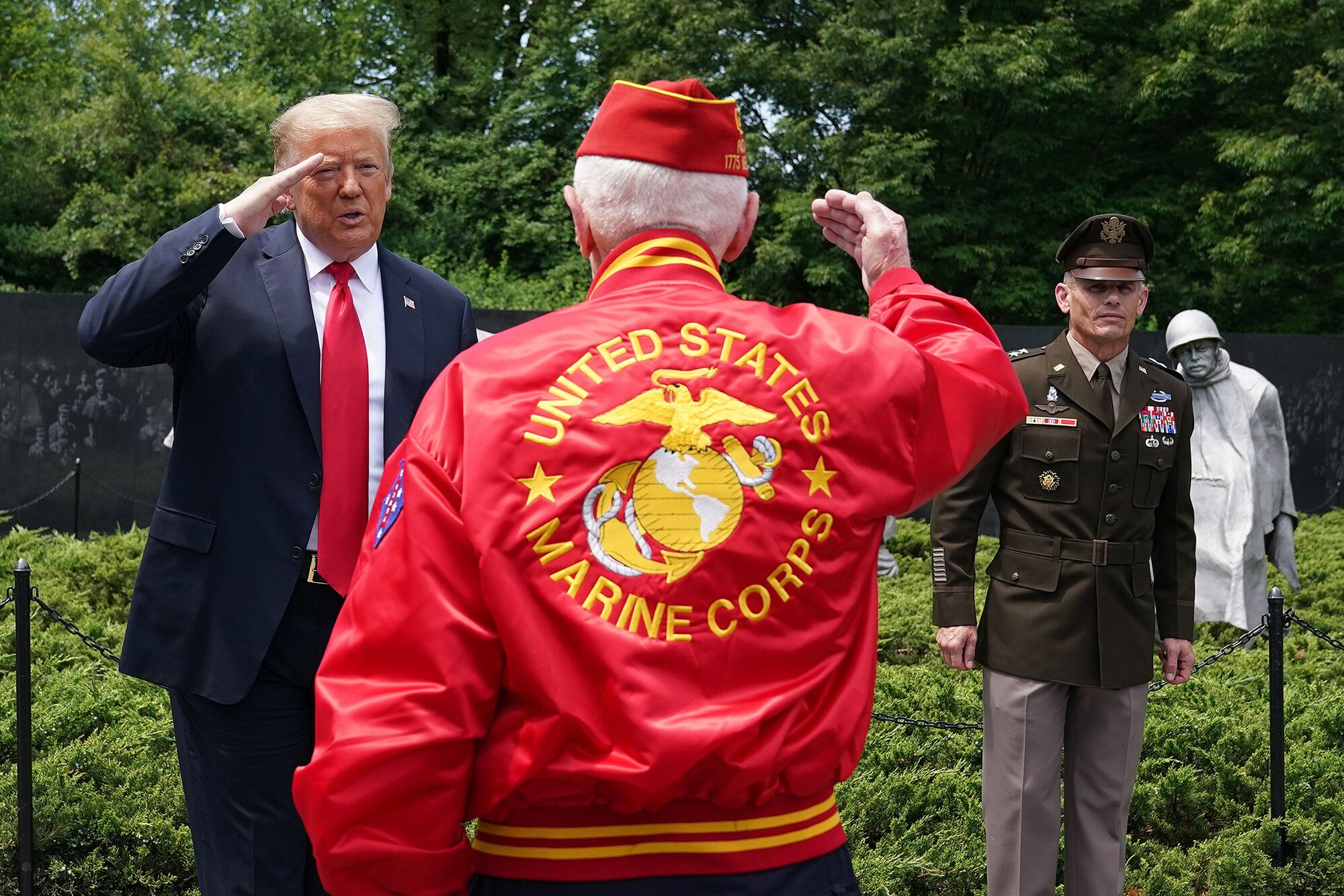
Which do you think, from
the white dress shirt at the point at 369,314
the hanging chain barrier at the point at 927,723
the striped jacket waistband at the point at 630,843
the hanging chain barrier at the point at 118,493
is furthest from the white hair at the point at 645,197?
the hanging chain barrier at the point at 118,493

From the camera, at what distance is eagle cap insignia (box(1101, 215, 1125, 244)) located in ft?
13.8

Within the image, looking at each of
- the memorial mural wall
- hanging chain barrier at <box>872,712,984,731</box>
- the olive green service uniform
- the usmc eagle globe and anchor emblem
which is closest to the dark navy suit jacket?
the usmc eagle globe and anchor emblem

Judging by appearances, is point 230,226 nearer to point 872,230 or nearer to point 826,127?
point 872,230

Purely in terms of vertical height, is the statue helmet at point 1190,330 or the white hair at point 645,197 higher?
the statue helmet at point 1190,330

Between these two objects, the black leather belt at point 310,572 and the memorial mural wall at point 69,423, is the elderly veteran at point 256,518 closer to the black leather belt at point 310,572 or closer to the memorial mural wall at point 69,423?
the black leather belt at point 310,572

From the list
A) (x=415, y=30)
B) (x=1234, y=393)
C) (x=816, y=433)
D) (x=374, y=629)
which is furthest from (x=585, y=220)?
(x=415, y=30)

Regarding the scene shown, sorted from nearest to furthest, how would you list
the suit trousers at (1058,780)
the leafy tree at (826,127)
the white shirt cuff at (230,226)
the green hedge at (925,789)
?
the white shirt cuff at (230,226)
the suit trousers at (1058,780)
the green hedge at (925,789)
the leafy tree at (826,127)

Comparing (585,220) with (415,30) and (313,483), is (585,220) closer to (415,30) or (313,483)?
(313,483)

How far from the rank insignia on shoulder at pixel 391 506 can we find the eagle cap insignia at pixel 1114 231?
2919mm

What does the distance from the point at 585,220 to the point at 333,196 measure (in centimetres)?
109

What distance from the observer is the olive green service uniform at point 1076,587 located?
4.05 meters

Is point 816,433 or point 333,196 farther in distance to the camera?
point 333,196

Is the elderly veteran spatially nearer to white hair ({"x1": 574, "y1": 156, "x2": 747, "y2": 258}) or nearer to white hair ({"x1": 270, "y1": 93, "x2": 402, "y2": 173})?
white hair ({"x1": 270, "y1": 93, "x2": 402, "y2": 173})

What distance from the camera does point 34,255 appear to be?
61.8 feet
